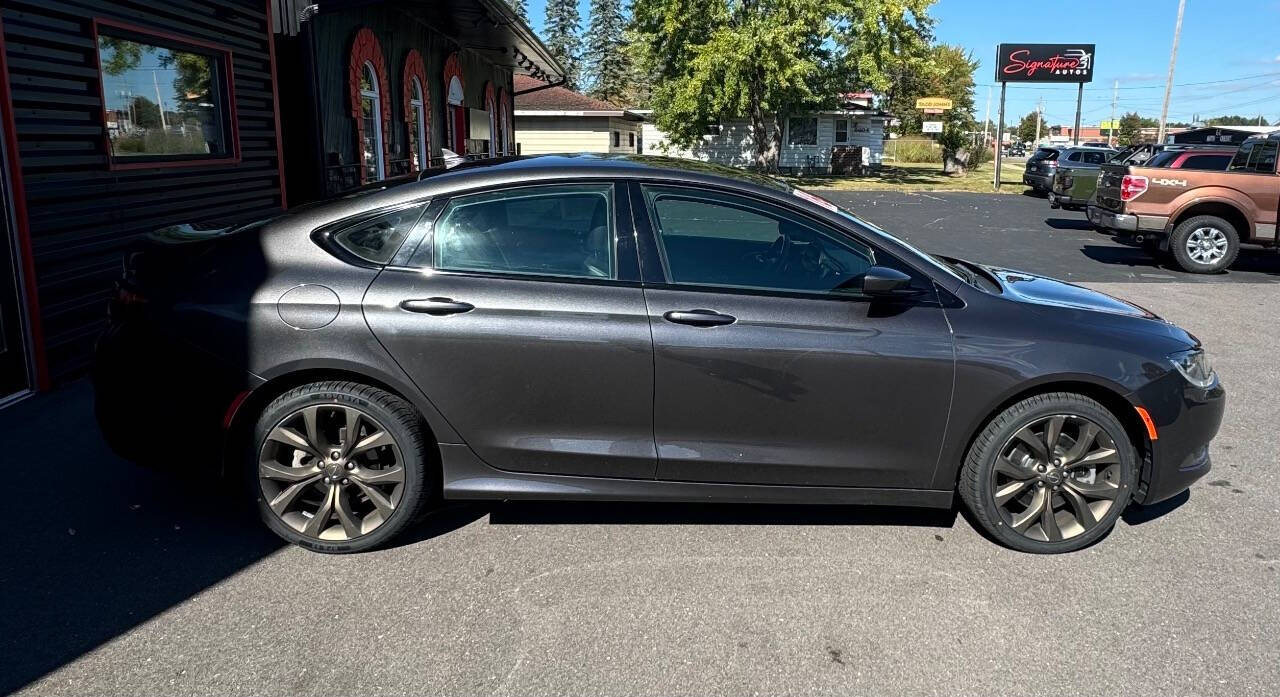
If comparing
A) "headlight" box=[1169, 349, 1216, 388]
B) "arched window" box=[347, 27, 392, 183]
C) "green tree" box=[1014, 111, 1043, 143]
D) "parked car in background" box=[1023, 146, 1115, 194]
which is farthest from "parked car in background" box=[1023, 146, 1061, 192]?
"green tree" box=[1014, 111, 1043, 143]

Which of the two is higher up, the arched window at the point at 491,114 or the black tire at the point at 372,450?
the arched window at the point at 491,114

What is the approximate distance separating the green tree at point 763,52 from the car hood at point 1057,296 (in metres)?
31.6

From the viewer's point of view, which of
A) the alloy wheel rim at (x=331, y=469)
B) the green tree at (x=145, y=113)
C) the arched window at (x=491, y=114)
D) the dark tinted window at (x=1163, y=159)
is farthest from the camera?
the arched window at (x=491, y=114)

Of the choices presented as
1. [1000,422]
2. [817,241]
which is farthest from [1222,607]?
[817,241]

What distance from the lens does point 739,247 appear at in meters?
4.13

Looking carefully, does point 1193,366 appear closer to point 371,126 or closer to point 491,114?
point 371,126

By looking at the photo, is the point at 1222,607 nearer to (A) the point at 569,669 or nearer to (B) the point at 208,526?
(A) the point at 569,669

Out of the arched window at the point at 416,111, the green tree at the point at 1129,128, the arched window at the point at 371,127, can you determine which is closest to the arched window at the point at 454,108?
the arched window at the point at 416,111

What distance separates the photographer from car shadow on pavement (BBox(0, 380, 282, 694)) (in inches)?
127

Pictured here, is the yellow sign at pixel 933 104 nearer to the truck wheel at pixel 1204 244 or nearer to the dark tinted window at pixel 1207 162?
the dark tinted window at pixel 1207 162

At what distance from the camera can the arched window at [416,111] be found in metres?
13.9

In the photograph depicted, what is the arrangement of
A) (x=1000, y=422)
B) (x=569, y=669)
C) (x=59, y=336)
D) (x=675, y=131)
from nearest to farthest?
(x=569, y=669) < (x=1000, y=422) < (x=59, y=336) < (x=675, y=131)

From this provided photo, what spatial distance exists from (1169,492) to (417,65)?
12938 millimetres

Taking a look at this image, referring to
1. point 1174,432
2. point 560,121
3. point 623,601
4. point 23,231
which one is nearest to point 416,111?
point 23,231
